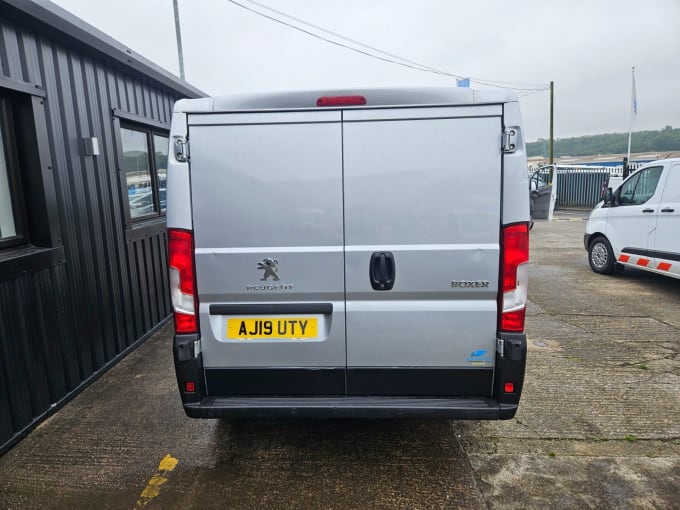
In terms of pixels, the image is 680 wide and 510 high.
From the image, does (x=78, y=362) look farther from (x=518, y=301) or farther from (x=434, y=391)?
(x=518, y=301)

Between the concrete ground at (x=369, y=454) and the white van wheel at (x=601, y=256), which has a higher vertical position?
the white van wheel at (x=601, y=256)

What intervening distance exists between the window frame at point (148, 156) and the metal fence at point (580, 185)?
65.2 feet

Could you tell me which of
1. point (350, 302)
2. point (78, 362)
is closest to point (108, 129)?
point (78, 362)

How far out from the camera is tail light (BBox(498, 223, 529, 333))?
2.25 m

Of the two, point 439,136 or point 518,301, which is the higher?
point 439,136

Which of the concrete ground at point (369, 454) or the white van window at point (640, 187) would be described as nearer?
the concrete ground at point (369, 454)

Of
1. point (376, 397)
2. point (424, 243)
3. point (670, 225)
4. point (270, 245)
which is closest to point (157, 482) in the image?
point (376, 397)

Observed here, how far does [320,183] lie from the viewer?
2.27 meters

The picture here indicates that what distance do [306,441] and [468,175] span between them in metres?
2.01

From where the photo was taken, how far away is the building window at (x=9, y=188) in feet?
10.4

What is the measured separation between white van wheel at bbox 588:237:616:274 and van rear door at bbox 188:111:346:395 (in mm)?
6862

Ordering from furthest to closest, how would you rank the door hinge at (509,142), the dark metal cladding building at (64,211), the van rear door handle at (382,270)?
the dark metal cladding building at (64,211), the van rear door handle at (382,270), the door hinge at (509,142)

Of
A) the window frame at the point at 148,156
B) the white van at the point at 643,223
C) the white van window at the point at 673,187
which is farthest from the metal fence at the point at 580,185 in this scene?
the window frame at the point at 148,156

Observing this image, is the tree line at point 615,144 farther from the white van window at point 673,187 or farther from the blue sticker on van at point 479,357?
the blue sticker on van at point 479,357
